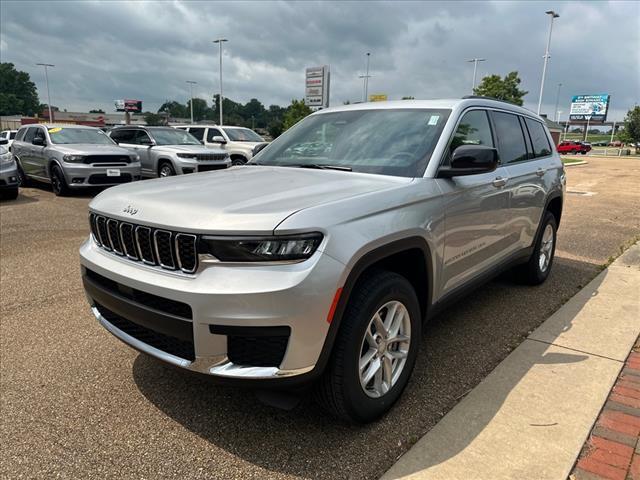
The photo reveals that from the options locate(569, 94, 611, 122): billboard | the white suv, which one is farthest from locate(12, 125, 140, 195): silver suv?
locate(569, 94, 611, 122): billboard

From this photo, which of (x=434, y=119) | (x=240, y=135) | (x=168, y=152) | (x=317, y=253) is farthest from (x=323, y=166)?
(x=240, y=135)

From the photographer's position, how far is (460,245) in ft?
10.8

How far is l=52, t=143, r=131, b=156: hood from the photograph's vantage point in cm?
1091

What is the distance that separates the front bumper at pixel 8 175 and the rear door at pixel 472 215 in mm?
10016

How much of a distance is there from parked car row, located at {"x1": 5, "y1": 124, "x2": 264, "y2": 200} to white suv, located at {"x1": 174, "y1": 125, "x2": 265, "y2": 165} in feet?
2.67

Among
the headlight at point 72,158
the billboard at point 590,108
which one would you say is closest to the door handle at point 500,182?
the headlight at point 72,158

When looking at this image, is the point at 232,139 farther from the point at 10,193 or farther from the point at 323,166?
the point at 323,166

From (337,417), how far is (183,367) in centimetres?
84

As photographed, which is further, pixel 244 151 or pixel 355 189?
pixel 244 151

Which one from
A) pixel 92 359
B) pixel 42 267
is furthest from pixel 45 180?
pixel 92 359

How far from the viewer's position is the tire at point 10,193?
34.6 feet

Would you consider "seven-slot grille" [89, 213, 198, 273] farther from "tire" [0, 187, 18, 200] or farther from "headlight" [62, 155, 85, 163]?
"tire" [0, 187, 18, 200]

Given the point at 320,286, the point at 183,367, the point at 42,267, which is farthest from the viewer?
the point at 42,267

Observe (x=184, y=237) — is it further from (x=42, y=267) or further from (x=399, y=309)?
(x=42, y=267)
